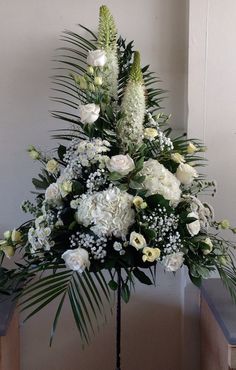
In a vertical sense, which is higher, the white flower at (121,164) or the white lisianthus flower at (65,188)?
the white flower at (121,164)

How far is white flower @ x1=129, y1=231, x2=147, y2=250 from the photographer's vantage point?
1.16 meters

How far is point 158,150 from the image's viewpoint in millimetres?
1356

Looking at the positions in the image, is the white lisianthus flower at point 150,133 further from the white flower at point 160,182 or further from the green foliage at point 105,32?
the green foliage at point 105,32

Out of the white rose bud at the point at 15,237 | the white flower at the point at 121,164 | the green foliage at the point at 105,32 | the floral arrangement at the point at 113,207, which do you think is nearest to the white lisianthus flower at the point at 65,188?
the floral arrangement at the point at 113,207

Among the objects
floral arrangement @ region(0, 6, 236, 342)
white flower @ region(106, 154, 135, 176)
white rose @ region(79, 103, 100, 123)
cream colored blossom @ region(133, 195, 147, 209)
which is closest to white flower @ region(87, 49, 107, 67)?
floral arrangement @ region(0, 6, 236, 342)

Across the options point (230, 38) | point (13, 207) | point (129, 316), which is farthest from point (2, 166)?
point (230, 38)

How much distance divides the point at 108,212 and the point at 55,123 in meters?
0.72

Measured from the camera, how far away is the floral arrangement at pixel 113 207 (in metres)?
1.20

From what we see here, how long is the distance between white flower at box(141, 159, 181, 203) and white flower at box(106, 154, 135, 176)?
0.19 ft

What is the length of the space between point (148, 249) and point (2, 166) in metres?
0.89

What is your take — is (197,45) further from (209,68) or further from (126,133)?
(126,133)

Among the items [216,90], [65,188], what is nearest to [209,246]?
[65,188]

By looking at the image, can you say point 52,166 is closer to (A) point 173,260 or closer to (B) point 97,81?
(B) point 97,81

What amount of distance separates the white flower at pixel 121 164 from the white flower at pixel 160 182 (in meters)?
0.06
